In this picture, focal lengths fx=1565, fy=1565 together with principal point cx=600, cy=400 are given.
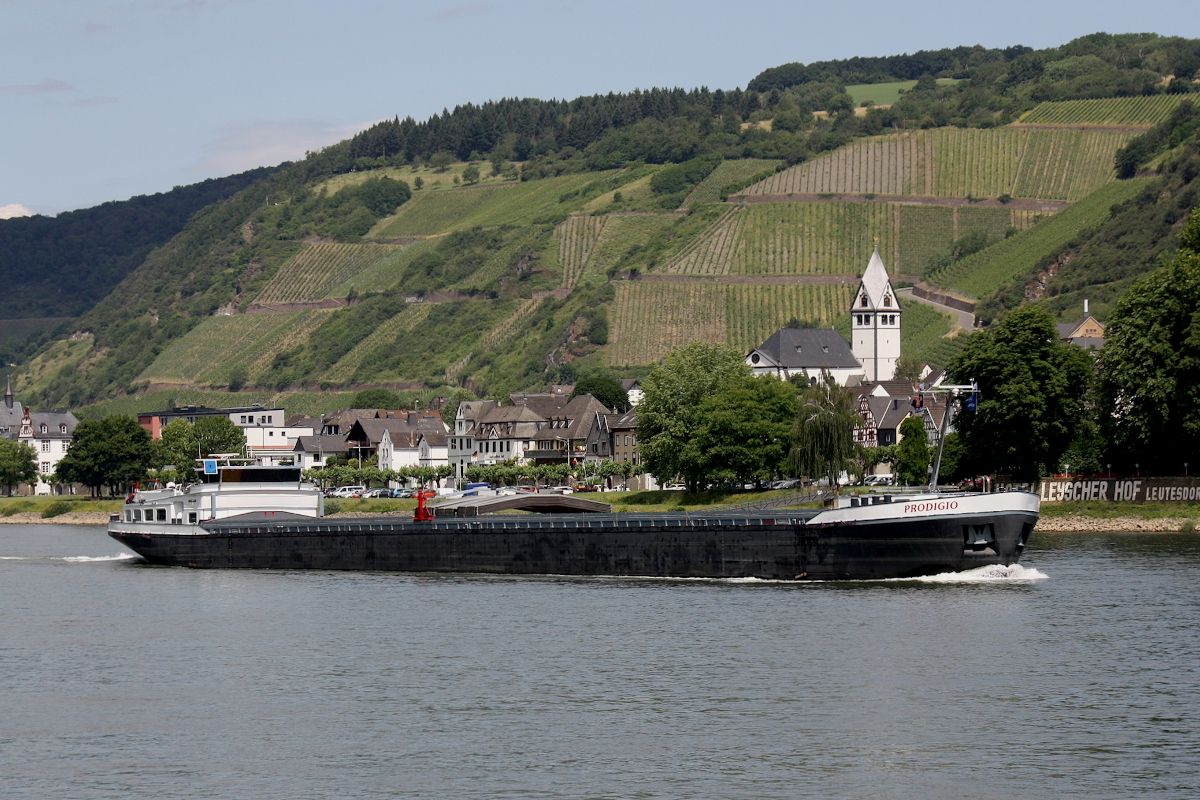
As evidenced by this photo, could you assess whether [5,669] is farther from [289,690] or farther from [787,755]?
[787,755]

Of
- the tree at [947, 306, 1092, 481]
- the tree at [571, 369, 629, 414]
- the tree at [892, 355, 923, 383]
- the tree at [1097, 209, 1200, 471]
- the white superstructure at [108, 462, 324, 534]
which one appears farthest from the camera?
the tree at [892, 355, 923, 383]

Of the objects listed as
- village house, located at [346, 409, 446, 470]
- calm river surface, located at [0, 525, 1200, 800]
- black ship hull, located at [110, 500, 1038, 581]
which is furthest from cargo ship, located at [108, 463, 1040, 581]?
village house, located at [346, 409, 446, 470]

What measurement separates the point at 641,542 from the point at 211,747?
2773cm

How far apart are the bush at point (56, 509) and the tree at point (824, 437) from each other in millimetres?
65757

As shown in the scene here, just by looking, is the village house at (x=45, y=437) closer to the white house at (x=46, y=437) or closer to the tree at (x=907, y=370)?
the white house at (x=46, y=437)

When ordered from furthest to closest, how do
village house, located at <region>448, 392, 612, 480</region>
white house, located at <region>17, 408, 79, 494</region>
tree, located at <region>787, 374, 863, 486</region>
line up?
white house, located at <region>17, 408, 79, 494</region>, village house, located at <region>448, 392, 612, 480</region>, tree, located at <region>787, 374, 863, 486</region>

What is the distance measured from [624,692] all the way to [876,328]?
5431 inches

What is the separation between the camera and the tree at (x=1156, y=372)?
74.5m

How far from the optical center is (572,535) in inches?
2306

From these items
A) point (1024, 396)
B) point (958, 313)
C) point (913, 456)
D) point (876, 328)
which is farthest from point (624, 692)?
point (958, 313)

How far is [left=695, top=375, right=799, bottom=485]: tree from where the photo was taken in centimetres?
8719

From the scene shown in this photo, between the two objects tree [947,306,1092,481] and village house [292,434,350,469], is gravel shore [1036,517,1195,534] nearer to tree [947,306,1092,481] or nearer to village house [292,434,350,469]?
tree [947,306,1092,481]

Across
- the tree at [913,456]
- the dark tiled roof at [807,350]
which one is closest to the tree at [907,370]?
the dark tiled roof at [807,350]

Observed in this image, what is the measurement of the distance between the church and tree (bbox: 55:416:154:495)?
62250 millimetres
